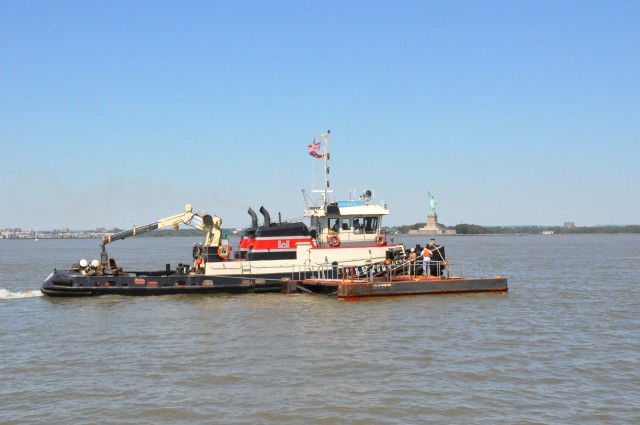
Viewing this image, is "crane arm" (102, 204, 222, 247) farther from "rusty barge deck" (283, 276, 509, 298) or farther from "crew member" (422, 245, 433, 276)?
"crew member" (422, 245, 433, 276)

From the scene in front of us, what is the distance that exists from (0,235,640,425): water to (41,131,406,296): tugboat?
151 cm

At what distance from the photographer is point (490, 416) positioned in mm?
10883

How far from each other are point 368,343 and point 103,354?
6.42 metres

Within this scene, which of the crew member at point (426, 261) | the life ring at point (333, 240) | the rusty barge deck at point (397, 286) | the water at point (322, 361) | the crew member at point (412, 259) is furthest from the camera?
the life ring at point (333, 240)

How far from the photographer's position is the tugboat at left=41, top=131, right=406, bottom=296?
26.5m

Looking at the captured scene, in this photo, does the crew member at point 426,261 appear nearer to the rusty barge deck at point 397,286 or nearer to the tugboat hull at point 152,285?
the rusty barge deck at point 397,286

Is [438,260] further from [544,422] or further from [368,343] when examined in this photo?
[544,422]

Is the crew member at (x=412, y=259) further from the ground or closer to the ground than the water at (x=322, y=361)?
further from the ground

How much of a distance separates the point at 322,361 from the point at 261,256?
12901 mm

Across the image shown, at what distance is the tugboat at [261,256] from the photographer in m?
26.5

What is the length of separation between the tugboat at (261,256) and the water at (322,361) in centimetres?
151

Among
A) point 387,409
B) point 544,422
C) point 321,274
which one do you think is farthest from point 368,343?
point 321,274

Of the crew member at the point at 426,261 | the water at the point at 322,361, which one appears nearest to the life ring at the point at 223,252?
the water at the point at 322,361

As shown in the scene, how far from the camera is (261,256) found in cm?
2738
